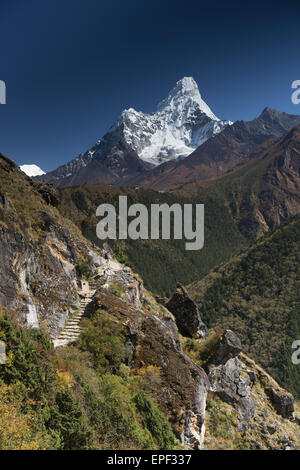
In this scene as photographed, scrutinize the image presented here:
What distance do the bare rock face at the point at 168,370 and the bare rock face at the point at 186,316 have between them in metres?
13.5

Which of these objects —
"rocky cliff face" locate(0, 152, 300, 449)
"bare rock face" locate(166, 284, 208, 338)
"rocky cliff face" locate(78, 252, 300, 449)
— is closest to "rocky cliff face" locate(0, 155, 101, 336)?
"rocky cliff face" locate(0, 152, 300, 449)

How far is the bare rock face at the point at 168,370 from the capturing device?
11688 millimetres

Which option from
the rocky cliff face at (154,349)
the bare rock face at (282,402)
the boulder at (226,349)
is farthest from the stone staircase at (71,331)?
the bare rock face at (282,402)

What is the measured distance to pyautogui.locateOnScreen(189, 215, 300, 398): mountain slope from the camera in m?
98.9

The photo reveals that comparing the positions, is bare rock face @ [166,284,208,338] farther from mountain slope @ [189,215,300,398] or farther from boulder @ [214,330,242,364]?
mountain slope @ [189,215,300,398]

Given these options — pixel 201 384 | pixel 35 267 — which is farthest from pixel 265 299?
pixel 35 267

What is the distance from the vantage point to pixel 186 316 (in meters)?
28.8

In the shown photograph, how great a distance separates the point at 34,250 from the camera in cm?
1545

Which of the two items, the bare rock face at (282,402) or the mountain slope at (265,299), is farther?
the mountain slope at (265,299)

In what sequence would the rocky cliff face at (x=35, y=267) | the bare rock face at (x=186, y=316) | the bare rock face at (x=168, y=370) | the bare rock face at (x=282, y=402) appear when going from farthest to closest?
the bare rock face at (x=186, y=316) → the bare rock face at (x=282, y=402) → the rocky cliff face at (x=35, y=267) → the bare rock face at (x=168, y=370)

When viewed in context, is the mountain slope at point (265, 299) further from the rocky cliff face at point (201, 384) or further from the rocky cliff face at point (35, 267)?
the rocky cliff face at point (35, 267)

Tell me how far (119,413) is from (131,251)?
185 m
